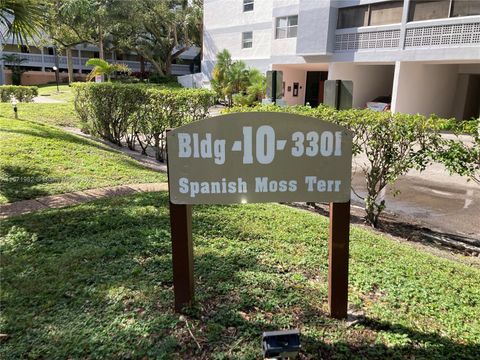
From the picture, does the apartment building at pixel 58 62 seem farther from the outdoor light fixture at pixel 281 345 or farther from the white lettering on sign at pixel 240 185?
the outdoor light fixture at pixel 281 345

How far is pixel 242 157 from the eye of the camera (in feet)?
9.57

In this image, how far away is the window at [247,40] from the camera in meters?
30.1

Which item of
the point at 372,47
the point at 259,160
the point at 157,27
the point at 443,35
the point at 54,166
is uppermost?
the point at 157,27

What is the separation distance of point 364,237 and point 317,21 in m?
20.6

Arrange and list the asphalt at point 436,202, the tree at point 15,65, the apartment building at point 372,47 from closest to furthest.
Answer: the asphalt at point 436,202 → the apartment building at point 372,47 → the tree at point 15,65

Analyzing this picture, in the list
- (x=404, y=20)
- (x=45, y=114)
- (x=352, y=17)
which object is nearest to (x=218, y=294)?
(x=45, y=114)

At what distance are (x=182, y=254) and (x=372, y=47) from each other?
21135 mm

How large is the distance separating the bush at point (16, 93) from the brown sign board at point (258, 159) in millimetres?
18783

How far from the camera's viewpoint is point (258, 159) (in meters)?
2.92

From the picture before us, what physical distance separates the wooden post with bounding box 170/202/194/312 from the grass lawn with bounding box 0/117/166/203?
14.1ft

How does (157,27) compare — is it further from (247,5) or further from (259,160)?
(259,160)

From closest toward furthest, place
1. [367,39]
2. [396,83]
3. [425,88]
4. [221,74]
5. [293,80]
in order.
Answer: [396,83], [367,39], [425,88], [221,74], [293,80]

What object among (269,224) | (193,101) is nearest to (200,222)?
(269,224)

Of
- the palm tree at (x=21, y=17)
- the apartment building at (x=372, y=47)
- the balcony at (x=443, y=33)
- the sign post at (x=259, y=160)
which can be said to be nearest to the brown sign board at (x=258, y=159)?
the sign post at (x=259, y=160)
